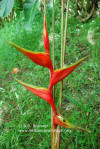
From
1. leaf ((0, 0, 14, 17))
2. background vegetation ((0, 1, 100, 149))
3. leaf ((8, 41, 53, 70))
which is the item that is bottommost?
background vegetation ((0, 1, 100, 149))

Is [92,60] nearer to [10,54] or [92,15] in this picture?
[10,54]

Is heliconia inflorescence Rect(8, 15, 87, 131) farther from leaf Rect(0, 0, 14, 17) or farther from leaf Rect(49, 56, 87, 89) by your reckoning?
leaf Rect(0, 0, 14, 17)

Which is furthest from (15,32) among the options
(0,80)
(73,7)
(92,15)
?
(92,15)

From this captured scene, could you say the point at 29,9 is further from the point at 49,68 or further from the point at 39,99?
the point at 39,99

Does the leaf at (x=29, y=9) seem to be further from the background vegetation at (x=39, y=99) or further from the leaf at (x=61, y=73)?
the leaf at (x=61, y=73)

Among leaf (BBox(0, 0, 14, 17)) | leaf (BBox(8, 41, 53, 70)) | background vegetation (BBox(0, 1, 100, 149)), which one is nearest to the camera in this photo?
leaf (BBox(8, 41, 53, 70))

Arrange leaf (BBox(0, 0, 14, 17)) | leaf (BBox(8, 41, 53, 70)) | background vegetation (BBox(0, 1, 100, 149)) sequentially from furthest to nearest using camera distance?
1. background vegetation (BBox(0, 1, 100, 149))
2. leaf (BBox(0, 0, 14, 17))
3. leaf (BBox(8, 41, 53, 70))

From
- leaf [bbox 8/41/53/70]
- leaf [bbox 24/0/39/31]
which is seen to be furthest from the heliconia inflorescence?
Answer: leaf [bbox 24/0/39/31]

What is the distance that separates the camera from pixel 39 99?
1044 millimetres

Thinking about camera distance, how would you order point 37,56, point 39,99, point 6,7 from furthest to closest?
point 39,99 < point 6,7 < point 37,56

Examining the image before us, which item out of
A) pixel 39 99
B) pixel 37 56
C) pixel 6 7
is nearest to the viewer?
pixel 37 56

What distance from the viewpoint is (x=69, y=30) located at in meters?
1.84

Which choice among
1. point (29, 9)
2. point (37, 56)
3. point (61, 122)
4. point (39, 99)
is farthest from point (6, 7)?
point (39, 99)

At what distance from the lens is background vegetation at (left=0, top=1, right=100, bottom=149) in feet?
2.52
